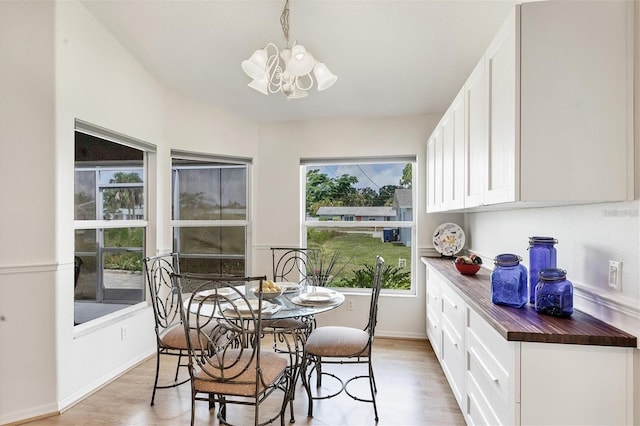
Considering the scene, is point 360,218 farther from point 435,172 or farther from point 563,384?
point 563,384

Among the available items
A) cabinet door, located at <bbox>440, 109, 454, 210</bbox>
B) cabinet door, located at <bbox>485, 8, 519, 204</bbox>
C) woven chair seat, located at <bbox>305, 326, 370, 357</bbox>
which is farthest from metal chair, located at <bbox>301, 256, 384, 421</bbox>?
cabinet door, located at <bbox>485, 8, 519, 204</bbox>

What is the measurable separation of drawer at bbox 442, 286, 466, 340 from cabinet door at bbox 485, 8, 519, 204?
734 millimetres

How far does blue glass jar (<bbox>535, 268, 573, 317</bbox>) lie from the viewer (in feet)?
5.13

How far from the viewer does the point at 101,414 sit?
96.6 inches

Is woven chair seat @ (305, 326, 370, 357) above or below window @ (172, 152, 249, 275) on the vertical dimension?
below

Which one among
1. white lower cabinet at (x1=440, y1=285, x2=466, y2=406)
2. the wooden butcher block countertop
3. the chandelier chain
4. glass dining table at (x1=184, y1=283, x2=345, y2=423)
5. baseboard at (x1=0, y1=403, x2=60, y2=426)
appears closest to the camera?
the wooden butcher block countertop

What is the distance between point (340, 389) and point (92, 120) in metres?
2.78

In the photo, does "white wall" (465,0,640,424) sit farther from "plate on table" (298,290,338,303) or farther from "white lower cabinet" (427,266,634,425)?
"plate on table" (298,290,338,303)

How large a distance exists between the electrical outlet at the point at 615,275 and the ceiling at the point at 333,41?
1.83 meters

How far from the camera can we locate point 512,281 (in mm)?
1751

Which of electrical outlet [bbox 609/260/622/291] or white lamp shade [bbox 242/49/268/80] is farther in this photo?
white lamp shade [bbox 242/49/268/80]

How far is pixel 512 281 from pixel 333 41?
2186mm

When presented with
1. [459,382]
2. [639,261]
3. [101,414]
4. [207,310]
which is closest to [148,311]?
[101,414]

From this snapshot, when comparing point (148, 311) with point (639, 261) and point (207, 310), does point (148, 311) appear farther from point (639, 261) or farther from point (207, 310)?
point (639, 261)
